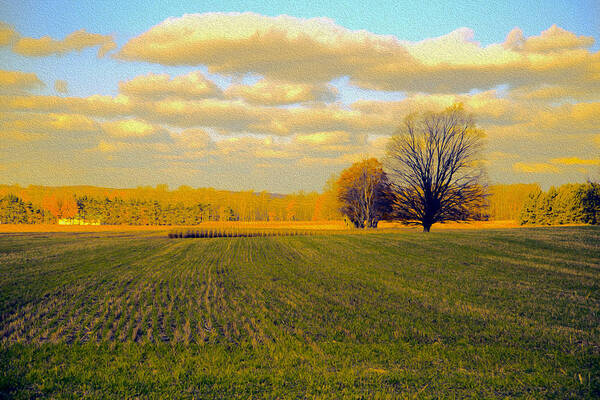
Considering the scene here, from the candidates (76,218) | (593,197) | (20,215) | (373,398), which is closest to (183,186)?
(76,218)

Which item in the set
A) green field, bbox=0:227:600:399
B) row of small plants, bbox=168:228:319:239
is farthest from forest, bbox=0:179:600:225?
green field, bbox=0:227:600:399

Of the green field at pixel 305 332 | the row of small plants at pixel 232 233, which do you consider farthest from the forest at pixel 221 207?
the green field at pixel 305 332

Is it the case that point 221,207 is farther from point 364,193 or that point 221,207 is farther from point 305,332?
point 305,332

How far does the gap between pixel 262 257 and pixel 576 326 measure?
17726 millimetres

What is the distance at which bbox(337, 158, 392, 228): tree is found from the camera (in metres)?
50.2

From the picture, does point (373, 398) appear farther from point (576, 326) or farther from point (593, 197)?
point (593, 197)

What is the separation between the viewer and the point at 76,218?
10206 centimetres

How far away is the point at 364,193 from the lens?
52562 mm

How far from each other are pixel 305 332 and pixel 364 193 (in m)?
44.3

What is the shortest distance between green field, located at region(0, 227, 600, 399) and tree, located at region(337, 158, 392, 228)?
1227 inches

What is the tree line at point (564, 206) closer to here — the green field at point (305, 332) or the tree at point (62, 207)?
the green field at point (305, 332)

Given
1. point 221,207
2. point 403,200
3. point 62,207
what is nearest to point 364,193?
point 403,200

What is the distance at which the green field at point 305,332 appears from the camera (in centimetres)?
650

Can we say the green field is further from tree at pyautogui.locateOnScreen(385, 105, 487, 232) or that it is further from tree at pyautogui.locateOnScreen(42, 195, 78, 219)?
tree at pyautogui.locateOnScreen(42, 195, 78, 219)
